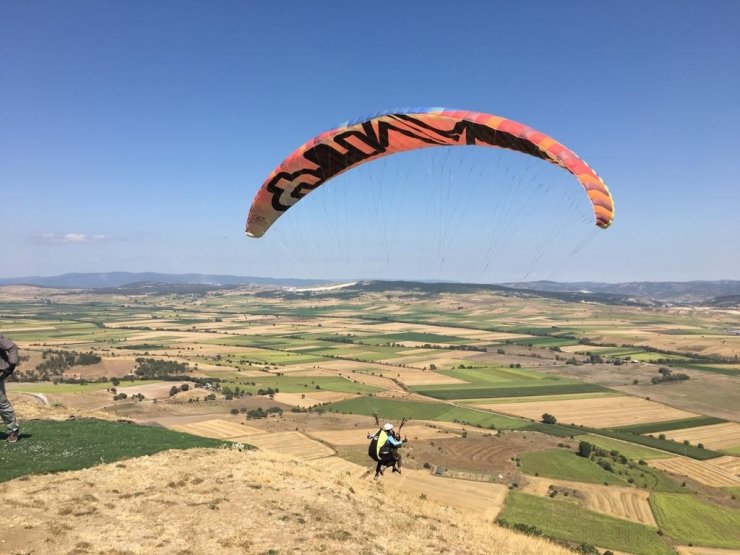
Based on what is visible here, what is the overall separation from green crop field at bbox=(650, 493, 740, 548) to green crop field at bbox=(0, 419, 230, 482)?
1024 inches

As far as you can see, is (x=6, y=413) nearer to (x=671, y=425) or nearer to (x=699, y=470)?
(x=699, y=470)

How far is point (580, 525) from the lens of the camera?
26.3 meters

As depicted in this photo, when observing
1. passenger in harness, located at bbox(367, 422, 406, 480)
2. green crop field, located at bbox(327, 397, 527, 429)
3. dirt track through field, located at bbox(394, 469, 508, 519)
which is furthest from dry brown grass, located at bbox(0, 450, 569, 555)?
green crop field, located at bbox(327, 397, 527, 429)

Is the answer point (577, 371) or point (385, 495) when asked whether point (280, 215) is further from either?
point (577, 371)

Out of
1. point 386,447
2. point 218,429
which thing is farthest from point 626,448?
point 386,447

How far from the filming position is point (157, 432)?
17.8 meters

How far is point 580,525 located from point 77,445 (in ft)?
81.3

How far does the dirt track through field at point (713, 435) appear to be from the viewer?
45750mm

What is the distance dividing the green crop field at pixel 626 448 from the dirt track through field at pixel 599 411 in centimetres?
552

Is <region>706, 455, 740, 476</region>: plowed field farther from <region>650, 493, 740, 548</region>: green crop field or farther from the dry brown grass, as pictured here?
the dry brown grass

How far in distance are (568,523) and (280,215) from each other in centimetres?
2236

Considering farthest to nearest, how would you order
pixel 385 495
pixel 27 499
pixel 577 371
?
pixel 577 371, pixel 385 495, pixel 27 499

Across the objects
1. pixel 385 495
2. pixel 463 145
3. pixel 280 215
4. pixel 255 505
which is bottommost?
pixel 385 495

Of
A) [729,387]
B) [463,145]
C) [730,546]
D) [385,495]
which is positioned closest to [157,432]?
[385,495]
